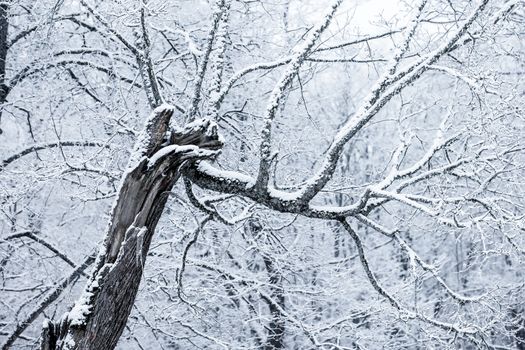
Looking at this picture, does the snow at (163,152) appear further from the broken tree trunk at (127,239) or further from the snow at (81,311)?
the snow at (81,311)

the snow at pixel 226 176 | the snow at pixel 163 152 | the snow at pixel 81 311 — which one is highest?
the snow at pixel 226 176

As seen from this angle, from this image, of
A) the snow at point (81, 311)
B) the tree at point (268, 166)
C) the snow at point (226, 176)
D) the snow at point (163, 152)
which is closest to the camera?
the snow at point (81, 311)

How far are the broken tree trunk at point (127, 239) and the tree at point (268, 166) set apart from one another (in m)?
0.01

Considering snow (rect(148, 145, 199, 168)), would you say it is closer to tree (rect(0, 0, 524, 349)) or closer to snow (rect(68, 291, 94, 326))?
tree (rect(0, 0, 524, 349))

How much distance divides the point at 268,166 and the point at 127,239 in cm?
107

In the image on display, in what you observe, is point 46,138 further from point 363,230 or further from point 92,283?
point 363,230

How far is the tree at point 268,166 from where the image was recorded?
12.1 ft

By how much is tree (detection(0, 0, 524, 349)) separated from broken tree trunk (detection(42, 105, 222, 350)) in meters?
0.01

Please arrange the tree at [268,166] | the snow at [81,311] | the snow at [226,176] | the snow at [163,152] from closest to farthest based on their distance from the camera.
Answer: the snow at [81,311]
the snow at [163,152]
the tree at [268,166]
the snow at [226,176]

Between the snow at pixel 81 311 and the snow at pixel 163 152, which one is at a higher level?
the snow at pixel 163 152

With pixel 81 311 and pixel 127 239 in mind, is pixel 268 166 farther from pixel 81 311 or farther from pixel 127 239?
pixel 81 311

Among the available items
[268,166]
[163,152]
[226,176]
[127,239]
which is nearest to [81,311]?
[127,239]

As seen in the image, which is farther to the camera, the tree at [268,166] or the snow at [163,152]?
the tree at [268,166]

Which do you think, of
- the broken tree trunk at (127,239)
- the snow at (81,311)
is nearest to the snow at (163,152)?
the broken tree trunk at (127,239)
